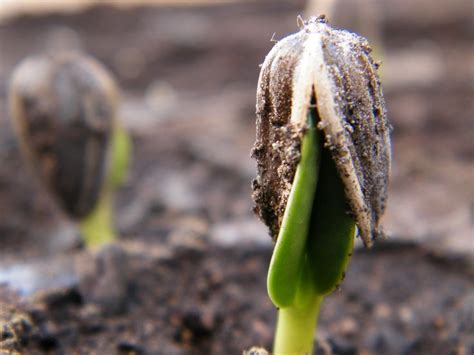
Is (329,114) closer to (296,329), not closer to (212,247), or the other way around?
(296,329)

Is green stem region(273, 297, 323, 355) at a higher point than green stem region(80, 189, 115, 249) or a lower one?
lower

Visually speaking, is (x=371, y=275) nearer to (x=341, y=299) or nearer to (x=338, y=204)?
(x=341, y=299)

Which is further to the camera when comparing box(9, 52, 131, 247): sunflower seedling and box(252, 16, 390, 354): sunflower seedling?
box(9, 52, 131, 247): sunflower seedling

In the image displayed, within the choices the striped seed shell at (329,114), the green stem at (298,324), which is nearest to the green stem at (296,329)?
the green stem at (298,324)

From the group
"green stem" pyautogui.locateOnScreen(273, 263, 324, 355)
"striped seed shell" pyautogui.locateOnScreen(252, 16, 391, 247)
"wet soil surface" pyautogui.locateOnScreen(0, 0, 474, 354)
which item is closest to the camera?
"striped seed shell" pyautogui.locateOnScreen(252, 16, 391, 247)

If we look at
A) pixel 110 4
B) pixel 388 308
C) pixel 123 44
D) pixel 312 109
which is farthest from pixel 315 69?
pixel 110 4

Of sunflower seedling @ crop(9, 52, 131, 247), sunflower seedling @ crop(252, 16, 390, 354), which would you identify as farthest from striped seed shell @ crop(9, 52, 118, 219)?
sunflower seedling @ crop(252, 16, 390, 354)

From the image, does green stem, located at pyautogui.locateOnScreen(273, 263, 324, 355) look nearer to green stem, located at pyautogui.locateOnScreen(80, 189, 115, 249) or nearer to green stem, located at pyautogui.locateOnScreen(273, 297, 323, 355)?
green stem, located at pyautogui.locateOnScreen(273, 297, 323, 355)
